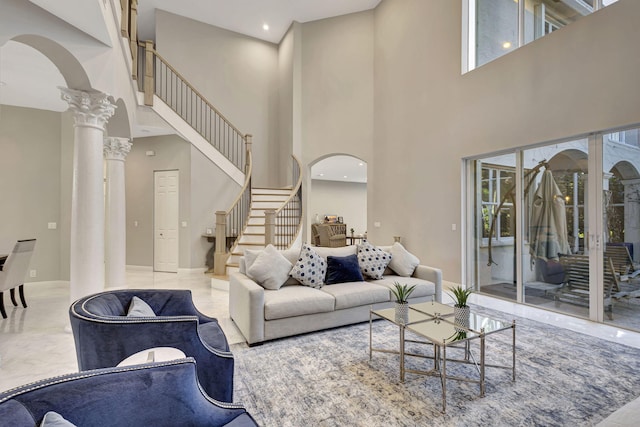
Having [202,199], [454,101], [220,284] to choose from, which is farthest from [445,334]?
[202,199]

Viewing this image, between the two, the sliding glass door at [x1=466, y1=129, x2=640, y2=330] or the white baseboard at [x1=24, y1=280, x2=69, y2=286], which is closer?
the sliding glass door at [x1=466, y1=129, x2=640, y2=330]

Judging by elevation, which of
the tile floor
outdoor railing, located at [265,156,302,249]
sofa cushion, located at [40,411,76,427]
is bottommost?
the tile floor

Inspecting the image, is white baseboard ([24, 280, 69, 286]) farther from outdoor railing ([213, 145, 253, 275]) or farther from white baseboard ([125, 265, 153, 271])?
outdoor railing ([213, 145, 253, 275])

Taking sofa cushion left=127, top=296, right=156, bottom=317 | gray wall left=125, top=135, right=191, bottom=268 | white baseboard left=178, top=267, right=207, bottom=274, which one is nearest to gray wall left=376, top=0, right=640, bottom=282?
white baseboard left=178, top=267, right=207, bottom=274

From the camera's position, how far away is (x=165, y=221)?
23.7 ft

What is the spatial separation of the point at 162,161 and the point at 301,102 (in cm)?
352

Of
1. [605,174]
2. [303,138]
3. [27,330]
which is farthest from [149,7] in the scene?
[605,174]

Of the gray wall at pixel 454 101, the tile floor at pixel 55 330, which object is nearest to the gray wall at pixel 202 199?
the tile floor at pixel 55 330

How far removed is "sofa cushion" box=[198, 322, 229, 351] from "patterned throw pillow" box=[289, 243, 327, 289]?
126 centimetres

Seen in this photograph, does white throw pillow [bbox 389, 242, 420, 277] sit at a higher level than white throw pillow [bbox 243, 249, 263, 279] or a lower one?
lower

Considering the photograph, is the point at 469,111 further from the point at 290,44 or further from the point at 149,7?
the point at 149,7

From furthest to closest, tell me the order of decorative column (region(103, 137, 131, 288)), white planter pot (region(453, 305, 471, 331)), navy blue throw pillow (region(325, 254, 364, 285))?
decorative column (region(103, 137, 131, 288)) → navy blue throw pillow (region(325, 254, 364, 285)) → white planter pot (region(453, 305, 471, 331))

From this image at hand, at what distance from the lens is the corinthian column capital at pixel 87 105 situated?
10.6ft

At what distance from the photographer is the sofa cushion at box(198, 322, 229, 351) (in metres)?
2.04
